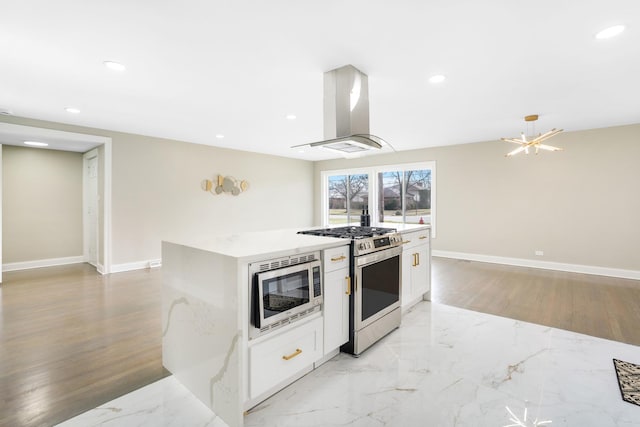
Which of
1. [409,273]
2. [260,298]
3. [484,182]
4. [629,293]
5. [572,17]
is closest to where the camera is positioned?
[260,298]

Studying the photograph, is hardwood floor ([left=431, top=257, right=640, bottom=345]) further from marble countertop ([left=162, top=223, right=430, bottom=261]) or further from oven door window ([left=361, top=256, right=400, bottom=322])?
marble countertop ([left=162, top=223, right=430, bottom=261])

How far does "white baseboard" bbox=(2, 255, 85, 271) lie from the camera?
5.34 m

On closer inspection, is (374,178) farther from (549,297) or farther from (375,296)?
(375,296)

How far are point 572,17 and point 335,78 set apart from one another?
1.77 meters

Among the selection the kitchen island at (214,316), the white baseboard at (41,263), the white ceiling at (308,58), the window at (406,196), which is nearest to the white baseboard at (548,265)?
the window at (406,196)

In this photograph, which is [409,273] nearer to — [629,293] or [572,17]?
[572,17]

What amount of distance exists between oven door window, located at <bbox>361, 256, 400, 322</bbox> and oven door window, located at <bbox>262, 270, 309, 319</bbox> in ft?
2.07

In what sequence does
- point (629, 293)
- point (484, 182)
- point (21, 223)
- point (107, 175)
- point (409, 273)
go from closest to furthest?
point (409, 273), point (629, 293), point (107, 175), point (21, 223), point (484, 182)

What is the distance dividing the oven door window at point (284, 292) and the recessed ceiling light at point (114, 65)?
8.32 ft

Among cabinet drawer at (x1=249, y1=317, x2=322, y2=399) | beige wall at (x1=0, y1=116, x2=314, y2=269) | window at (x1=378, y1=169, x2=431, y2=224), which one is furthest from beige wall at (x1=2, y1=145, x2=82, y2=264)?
window at (x1=378, y1=169, x2=431, y2=224)

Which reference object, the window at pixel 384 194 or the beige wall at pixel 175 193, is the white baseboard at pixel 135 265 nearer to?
the beige wall at pixel 175 193

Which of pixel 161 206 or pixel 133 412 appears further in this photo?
pixel 161 206

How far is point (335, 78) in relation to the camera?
2828 mm

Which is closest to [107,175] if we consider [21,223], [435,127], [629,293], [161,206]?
[161,206]
